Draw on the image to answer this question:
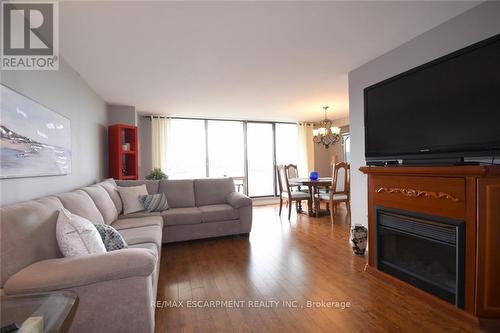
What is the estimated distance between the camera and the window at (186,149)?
5.73 meters

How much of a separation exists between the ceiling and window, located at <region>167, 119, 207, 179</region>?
6.46 ft

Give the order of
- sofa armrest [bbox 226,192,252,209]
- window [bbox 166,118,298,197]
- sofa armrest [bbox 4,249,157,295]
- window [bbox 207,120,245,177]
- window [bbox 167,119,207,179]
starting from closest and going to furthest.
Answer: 1. sofa armrest [bbox 4,249,157,295]
2. sofa armrest [bbox 226,192,252,209]
3. window [bbox 167,119,207,179]
4. window [bbox 166,118,298,197]
5. window [bbox 207,120,245,177]

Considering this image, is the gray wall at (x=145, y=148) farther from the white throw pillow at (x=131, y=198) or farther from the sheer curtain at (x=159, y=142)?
the white throw pillow at (x=131, y=198)

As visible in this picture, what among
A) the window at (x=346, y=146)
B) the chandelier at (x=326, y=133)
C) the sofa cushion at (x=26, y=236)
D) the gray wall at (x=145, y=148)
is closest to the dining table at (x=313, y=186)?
the chandelier at (x=326, y=133)

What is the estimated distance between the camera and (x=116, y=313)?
1295 mm

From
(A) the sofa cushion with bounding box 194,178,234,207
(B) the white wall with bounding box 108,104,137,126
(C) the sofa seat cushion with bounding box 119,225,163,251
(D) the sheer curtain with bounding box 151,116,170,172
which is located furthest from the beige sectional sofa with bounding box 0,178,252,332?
(D) the sheer curtain with bounding box 151,116,170,172

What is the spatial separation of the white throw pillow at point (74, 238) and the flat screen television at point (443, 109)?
8.14ft

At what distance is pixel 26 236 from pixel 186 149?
4.70 meters

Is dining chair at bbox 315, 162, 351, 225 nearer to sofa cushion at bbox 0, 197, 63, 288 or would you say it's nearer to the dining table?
the dining table

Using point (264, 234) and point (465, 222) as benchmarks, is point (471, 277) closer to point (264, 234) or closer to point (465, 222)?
point (465, 222)

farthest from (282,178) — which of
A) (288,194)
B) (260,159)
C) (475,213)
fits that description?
(475,213)

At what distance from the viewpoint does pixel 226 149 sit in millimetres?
6312

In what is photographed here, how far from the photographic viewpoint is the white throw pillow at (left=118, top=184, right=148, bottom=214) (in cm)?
315

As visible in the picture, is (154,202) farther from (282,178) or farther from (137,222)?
(282,178)
